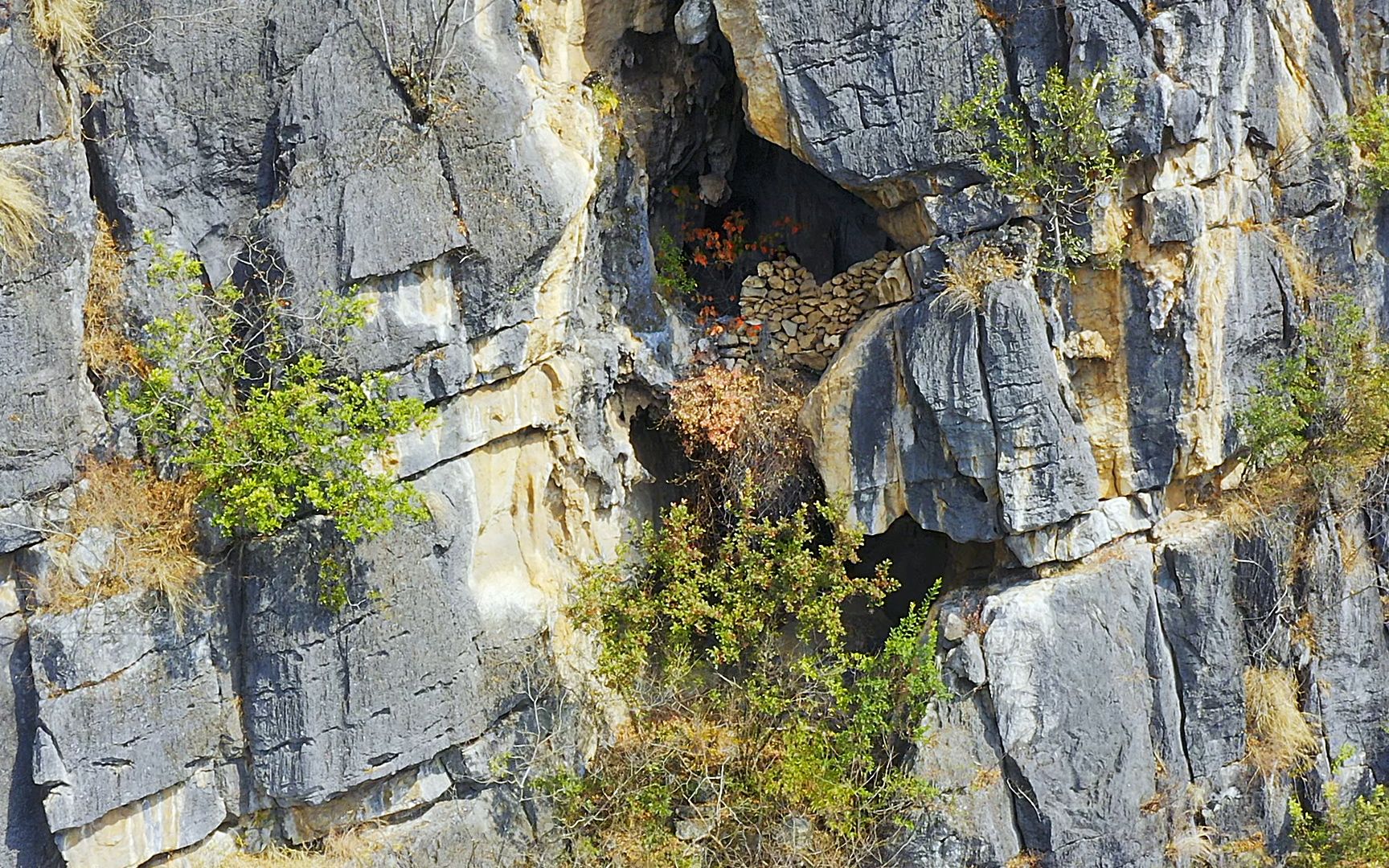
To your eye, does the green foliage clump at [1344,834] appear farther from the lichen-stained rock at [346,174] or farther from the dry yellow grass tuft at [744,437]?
the lichen-stained rock at [346,174]

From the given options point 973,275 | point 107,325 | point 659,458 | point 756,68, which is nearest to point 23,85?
point 107,325

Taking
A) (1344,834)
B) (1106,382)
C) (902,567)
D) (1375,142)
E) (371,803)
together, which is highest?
(1375,142)

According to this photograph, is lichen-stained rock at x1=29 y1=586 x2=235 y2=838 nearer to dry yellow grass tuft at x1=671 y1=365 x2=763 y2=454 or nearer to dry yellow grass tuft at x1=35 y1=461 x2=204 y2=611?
dry yellow grass tuft at x1=35 y1=461 x2=204 y2=611

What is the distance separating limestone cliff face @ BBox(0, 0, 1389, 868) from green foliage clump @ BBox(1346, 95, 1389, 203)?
18 centimetres

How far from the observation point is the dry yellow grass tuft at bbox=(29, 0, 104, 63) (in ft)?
21.7

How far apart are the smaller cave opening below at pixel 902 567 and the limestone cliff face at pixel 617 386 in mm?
436

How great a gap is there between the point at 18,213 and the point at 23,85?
791mm

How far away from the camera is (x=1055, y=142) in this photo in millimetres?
7176

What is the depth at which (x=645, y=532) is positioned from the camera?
7.94m

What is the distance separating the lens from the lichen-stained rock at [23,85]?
21.3ft

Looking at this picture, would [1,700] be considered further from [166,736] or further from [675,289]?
[675,289]

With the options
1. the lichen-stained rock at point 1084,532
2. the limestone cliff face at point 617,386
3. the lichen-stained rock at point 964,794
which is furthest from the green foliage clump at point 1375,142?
the lichen-stained rock at point 964,794

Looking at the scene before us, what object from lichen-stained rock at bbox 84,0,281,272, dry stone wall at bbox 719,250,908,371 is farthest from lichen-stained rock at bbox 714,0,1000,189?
lichen-stained rock at bbox 84,0,281,272

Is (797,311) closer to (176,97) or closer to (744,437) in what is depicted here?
(744,437)
